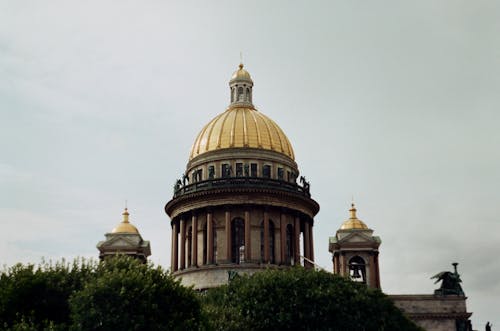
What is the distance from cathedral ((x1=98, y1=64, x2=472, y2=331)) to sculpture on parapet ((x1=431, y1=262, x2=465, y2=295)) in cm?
10

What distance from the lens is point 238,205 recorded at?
250 ft

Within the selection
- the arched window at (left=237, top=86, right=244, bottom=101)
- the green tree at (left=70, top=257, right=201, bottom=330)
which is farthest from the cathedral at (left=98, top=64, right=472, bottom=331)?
the green tree at (left=70, top=257, right=201, bottom=330)

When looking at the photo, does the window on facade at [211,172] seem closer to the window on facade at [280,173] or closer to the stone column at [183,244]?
the stone column at [183,244]

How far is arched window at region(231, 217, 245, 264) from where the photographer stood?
250 ft

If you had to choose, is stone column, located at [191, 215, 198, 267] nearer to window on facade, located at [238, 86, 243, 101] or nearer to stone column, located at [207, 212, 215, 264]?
stone column, located at [207, 212, 215, 264]

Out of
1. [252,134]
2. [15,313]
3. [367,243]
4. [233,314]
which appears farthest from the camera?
[252,134]

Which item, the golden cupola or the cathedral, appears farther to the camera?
the golden cupola

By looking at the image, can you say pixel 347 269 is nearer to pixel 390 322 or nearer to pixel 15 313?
pixel 390 322

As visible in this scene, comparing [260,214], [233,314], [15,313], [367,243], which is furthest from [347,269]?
[15,313]

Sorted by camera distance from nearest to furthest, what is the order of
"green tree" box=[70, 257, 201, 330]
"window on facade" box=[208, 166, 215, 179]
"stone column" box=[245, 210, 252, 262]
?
"green tree" box=[70, 257, 201, 330] → "stone column" box=[245, 210, 252, 262] → "window on facade" box=[208, 166, 215, 179]

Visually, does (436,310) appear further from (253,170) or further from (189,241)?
(189,241)

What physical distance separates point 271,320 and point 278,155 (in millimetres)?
30930

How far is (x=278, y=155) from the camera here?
8044cm

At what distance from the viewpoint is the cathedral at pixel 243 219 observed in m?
74.8
